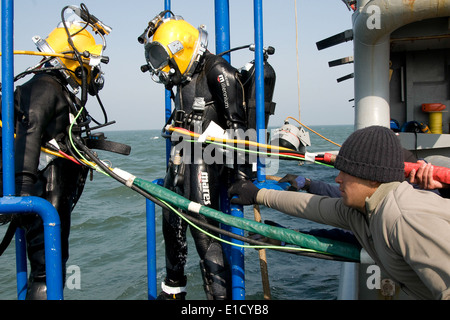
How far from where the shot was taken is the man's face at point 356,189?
5.75 feet

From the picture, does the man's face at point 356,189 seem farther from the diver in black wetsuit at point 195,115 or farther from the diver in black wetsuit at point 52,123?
the diver in black wetsuit at point 52,123

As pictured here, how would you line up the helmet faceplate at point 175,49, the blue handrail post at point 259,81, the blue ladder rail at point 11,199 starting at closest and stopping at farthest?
1. the blue ladder rail at point 11,199
2. the blue handrail post at point 259,81
3. the helmet faceplate at point 175,49

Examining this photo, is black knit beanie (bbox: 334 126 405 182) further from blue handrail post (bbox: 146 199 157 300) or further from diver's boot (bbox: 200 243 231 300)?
blue handrail post (bbox: 146 199 157 300)

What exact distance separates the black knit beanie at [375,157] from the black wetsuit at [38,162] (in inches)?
72.1

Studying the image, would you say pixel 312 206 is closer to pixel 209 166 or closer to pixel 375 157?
pixel 375 157

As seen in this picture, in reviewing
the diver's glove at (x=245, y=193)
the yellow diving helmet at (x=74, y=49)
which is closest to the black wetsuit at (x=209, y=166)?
the diver's glove at (x=245, y=193)

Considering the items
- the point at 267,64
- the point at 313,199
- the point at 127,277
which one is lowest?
the point at 127,277

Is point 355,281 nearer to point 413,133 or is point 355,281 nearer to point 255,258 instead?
point 413,133

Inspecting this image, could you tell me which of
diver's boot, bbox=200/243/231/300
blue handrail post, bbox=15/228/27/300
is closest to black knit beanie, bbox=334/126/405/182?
diver's boot, bbox=200/243/231/300

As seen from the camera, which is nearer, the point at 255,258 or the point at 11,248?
the point at 255,258

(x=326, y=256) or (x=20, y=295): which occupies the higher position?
(x=326, y=256)
